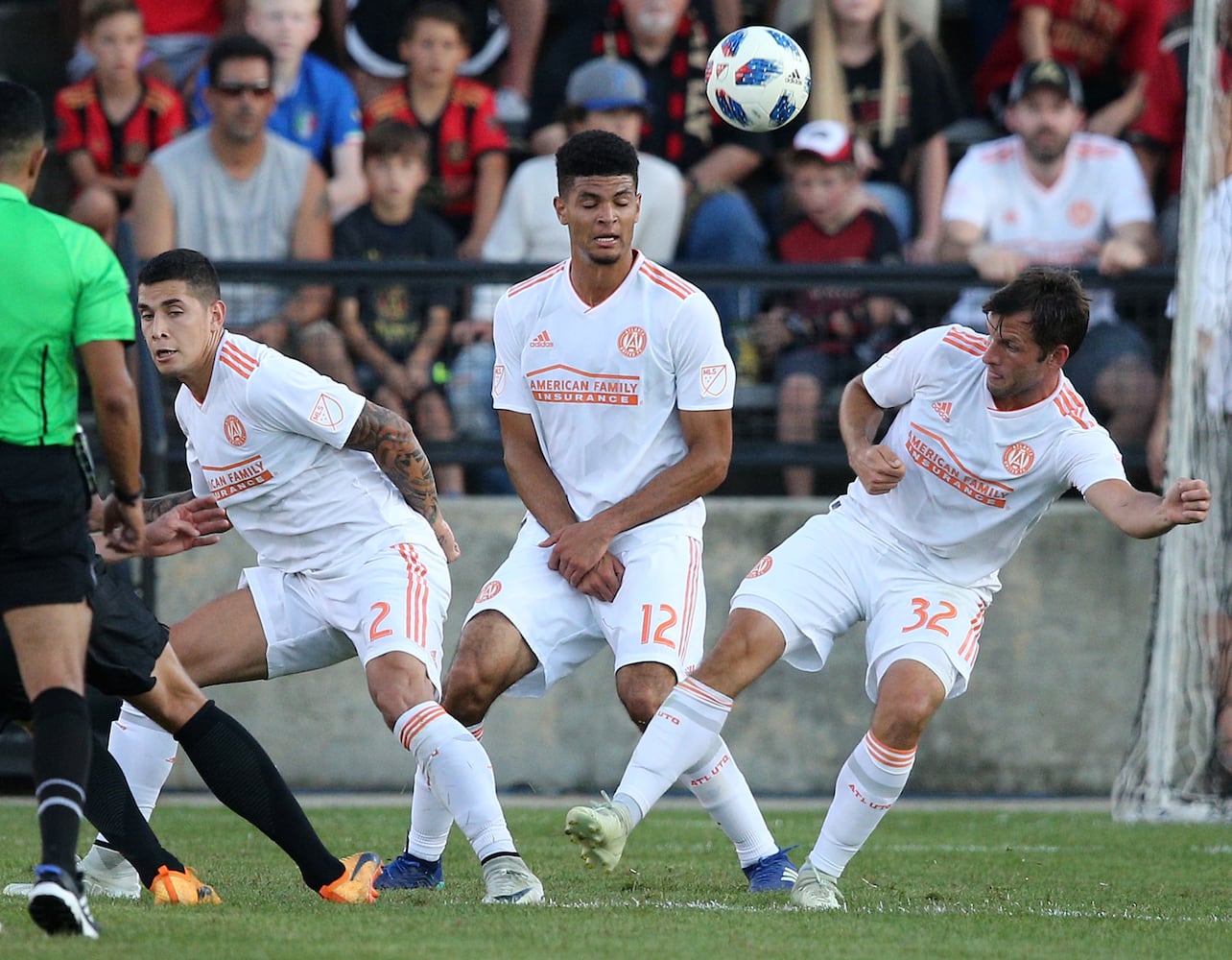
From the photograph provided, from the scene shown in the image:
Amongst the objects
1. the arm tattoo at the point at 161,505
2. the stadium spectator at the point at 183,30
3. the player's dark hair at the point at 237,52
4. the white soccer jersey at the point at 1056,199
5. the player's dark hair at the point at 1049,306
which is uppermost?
the stadium spectator at the point at 183,30

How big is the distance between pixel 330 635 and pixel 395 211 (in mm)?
4467

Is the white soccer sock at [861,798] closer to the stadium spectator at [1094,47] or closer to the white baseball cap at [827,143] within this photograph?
the white baseball cap at [827,143]

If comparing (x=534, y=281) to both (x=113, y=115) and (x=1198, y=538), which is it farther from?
(x=113, y=115)

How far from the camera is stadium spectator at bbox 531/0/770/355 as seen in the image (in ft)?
35.7

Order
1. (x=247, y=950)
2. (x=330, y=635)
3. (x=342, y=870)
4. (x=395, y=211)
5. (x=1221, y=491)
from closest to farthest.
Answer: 1. (x=247, y=950)
2. (x=342, y=870)
3. (x=330, y=635)
4. (x=1221, y=491)
5. (x=395, y=211)

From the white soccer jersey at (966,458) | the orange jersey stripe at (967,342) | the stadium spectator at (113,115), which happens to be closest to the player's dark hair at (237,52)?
the stadium spectator at (113,115)

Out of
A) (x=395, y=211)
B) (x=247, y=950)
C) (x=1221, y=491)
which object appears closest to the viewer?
→ (x=247, y=950)

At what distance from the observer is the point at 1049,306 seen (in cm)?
598

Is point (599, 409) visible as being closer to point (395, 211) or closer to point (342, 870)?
point (342, 870)

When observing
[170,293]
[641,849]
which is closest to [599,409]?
[170,293]

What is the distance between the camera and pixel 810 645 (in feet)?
20.8

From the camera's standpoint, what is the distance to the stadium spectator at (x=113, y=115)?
35.2 feet

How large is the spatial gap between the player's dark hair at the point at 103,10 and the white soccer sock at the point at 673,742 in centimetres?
658

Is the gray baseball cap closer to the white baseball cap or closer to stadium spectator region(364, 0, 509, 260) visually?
stadium spectator region(364, 0, 509, 260)
